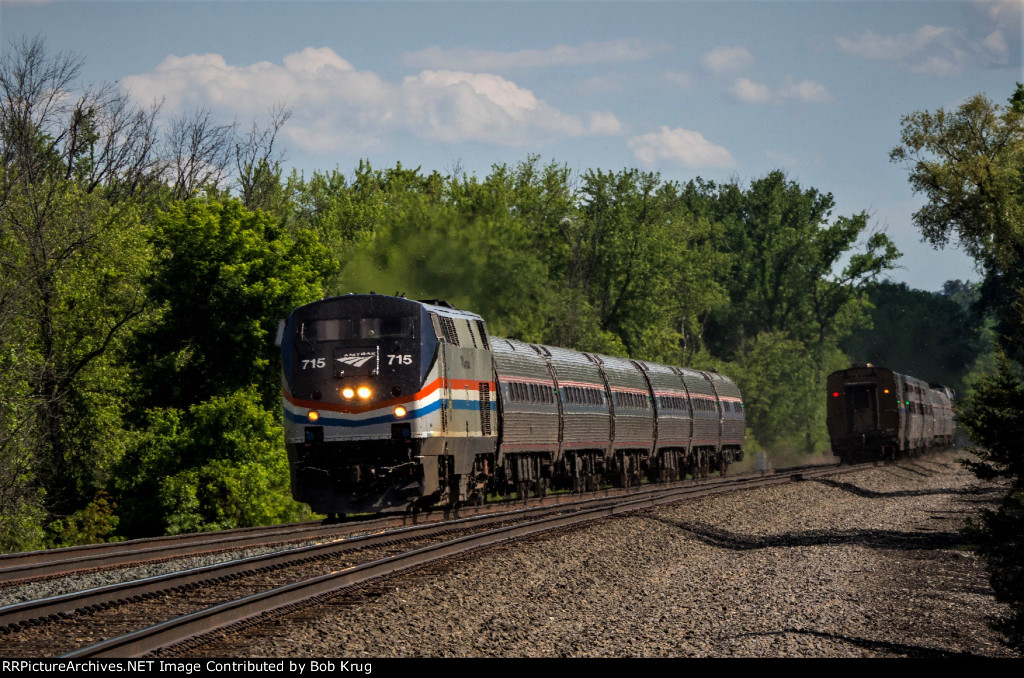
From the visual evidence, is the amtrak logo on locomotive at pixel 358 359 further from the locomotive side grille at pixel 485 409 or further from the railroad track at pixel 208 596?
the locomotive side grille at pixel 485 409

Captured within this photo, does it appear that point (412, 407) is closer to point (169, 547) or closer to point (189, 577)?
point (169, 547)

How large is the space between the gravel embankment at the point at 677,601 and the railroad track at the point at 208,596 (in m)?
0.44

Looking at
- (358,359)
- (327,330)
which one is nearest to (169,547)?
(358,359)

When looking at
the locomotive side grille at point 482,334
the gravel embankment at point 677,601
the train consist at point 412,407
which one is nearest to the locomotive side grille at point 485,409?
the train consist at point 412,407

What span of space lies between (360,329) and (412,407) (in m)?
1.83

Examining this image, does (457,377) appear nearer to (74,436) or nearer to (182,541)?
(182,541)

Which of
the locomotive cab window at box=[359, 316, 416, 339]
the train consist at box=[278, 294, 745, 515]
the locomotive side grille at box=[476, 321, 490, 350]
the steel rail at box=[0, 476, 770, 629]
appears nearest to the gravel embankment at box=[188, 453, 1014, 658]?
the steel rail at box=[0, 476, 770, 629]

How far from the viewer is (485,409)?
79.3 ft

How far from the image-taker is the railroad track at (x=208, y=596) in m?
10.0

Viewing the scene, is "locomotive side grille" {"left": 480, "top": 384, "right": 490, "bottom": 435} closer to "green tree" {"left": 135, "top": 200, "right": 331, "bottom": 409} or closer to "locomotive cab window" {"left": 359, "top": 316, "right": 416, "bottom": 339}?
"locomotive cab window" {"left": 359, "top": 316, "right": 416, "bottom": 339}

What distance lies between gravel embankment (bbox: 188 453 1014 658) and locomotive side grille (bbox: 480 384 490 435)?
147 inches

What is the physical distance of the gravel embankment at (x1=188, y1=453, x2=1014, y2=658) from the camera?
10594 millimetres

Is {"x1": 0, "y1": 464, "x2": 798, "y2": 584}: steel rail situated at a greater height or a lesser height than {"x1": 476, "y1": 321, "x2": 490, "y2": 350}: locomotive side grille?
lesser

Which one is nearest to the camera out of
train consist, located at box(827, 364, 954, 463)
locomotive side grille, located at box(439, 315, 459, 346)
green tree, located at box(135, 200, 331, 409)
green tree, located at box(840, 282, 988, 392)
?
locomotive side grille, located at box(439, 315, 459, 346)
